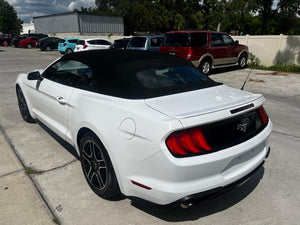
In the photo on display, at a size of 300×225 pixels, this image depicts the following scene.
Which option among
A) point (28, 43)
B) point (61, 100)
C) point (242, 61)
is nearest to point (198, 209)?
point (61, 100)

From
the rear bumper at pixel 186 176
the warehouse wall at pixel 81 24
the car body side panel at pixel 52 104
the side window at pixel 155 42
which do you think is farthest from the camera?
the warehouse wall at pixel 81 24

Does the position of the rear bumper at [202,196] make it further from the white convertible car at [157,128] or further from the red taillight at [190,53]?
the red taillight at [190,53]

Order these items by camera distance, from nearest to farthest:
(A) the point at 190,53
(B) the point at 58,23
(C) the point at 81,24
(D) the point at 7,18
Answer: (A) the point at 190,53 < (C) the point at 81,24 < (B) the point at 58,23 < (D) the point at 7,18

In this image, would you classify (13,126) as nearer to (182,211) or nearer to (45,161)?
(45,161)

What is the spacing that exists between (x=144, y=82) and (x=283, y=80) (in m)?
9.49

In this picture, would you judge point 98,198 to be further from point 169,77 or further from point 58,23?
point 58,23

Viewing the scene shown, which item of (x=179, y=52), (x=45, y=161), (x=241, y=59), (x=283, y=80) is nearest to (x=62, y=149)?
(x=45, y=161)

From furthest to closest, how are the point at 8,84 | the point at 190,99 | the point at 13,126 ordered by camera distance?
the point at 8,84, the point at 13,126, the point at 190,99

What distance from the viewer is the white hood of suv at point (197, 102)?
209 cm

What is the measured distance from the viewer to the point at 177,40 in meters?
10.4

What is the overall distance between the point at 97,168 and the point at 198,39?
9020 mm

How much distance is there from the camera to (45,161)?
347 centimetres

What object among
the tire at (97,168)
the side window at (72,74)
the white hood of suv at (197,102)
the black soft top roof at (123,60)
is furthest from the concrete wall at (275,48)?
the tire at (97,168)

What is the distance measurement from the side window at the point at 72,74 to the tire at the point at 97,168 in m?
0.64
